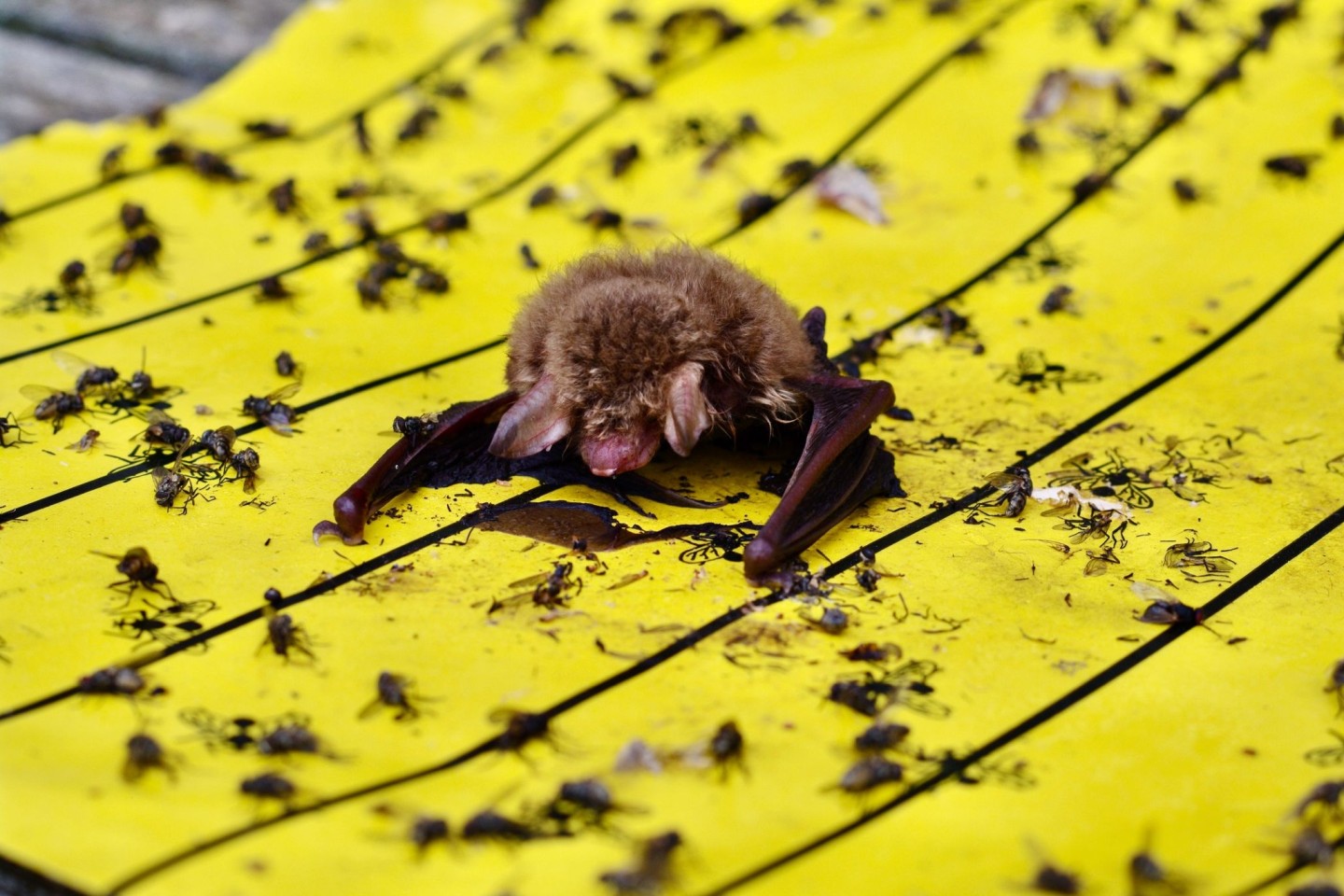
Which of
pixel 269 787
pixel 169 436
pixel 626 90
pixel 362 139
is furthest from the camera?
pixel 626 90

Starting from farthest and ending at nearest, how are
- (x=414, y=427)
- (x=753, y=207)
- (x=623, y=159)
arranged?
(x=623, y=159) < (x=753, y=207) < (x=414, y=427)

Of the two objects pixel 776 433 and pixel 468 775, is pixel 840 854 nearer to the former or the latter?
pixel 468 775

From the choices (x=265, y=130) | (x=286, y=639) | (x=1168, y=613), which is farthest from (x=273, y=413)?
(x=1168, y=613)

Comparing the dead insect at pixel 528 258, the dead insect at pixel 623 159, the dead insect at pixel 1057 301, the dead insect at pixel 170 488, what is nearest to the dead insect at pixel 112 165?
the dead insect at pixel 528 258

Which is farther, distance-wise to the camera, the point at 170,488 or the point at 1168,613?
the point at 170,488

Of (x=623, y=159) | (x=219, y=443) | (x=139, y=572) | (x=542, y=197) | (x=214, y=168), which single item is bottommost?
(x=139, y=572)

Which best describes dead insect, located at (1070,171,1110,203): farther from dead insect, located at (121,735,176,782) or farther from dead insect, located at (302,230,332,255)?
dead insect, located at (121,735,176,782)

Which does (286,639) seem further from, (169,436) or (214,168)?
(214,168)

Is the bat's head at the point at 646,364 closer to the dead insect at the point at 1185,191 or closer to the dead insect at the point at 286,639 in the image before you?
the dead insect at the point at 286,639
